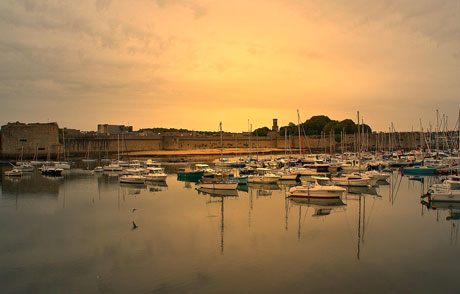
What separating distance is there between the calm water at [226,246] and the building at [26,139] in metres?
40.7

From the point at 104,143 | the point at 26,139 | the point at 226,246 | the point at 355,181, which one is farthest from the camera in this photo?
the point at 104,143

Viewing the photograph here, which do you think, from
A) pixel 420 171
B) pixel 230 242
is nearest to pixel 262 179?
pixel 230 242

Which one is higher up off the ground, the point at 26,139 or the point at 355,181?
the point at 26,139

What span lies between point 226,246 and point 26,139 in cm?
5476

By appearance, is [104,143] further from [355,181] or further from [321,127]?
[321,127]

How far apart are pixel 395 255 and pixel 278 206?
25.5ft

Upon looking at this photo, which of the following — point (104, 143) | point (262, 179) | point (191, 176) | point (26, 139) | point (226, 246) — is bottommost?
point (226, 246)

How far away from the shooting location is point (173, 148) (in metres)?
73.4

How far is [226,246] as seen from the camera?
11938mm

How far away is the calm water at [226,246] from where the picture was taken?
9195mm

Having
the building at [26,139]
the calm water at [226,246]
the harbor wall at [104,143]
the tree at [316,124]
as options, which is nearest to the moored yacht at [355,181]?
the calm water at [226,246]

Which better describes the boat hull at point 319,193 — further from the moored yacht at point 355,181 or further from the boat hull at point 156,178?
the boat hull at point 156,178

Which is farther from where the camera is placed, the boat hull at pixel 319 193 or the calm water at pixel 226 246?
the boat hull at pixel 319 193

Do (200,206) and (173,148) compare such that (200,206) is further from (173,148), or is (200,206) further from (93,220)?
(173,148)
